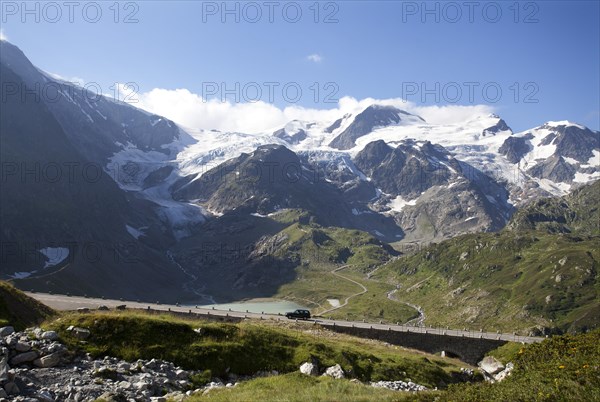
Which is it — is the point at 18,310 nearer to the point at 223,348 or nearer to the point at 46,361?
the point at 46,361

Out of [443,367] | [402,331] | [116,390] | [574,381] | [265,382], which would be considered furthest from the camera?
[402,331]

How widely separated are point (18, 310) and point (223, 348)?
1617 centimetres

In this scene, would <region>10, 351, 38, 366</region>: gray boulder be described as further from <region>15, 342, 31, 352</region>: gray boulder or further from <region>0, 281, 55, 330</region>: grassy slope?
<region>0, 281, 55, 330</region>: grassy slope

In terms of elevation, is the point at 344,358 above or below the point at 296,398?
below

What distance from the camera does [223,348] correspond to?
37688 mm

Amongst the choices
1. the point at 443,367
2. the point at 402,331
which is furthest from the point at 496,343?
the point at 443,367

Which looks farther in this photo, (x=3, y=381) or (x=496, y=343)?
(x=496, y=343)

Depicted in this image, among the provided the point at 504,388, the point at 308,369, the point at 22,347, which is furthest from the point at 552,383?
the point at 22,347

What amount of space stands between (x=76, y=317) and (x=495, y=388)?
95.5 ft

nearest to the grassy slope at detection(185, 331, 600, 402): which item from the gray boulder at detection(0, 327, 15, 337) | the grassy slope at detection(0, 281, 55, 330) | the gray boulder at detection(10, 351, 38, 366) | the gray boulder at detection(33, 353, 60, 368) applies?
the gray boulder at detection(33, 353, 60, 368)

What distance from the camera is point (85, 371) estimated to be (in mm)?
29281

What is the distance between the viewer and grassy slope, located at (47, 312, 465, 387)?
114 feet

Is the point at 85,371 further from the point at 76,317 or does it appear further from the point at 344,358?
the point at 344,358

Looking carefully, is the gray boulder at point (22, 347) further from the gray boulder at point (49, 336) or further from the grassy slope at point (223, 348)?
the grassy slope at point (223, 348)
